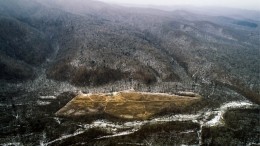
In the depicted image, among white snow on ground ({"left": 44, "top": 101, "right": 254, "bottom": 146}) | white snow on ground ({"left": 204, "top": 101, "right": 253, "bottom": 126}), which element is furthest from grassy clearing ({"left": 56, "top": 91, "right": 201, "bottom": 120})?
white snow on ground ({"left": 204, "top": 101, "right": 253, "bottom": 126})

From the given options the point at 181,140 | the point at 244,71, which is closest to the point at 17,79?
the point at 181,140

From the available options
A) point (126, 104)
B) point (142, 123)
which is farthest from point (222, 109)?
point (126, 104)

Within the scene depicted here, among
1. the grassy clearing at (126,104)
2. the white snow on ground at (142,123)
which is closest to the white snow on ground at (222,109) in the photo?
the white snow on ground at (142,123)

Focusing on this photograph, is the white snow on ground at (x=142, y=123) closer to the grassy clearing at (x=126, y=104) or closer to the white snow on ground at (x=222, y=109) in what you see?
the white snow on ground at (x=222, y=109)

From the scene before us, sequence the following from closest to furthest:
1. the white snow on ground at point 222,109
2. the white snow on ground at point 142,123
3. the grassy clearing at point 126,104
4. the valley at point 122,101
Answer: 1. the valley at point 122,101
2. the white snow on ground at point 142,123
3. the white snow on ground at point 222,109
4. the grassy clearing at point 126,104

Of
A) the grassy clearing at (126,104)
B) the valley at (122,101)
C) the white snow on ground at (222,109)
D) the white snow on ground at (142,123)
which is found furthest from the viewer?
the grassy clearing at (126,104)

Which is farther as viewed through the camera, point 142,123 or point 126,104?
point 126,104

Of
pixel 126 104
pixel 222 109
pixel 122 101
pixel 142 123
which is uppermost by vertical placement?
pixel 122 101

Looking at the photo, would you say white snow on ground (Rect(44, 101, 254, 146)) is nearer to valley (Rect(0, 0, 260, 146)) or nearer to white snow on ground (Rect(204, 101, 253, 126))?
white snow on ground (Rect(204, 101, 253, 126))

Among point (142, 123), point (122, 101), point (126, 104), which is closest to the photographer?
point (142, 123)

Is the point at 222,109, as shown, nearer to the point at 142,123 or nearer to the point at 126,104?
the point at 142,123
